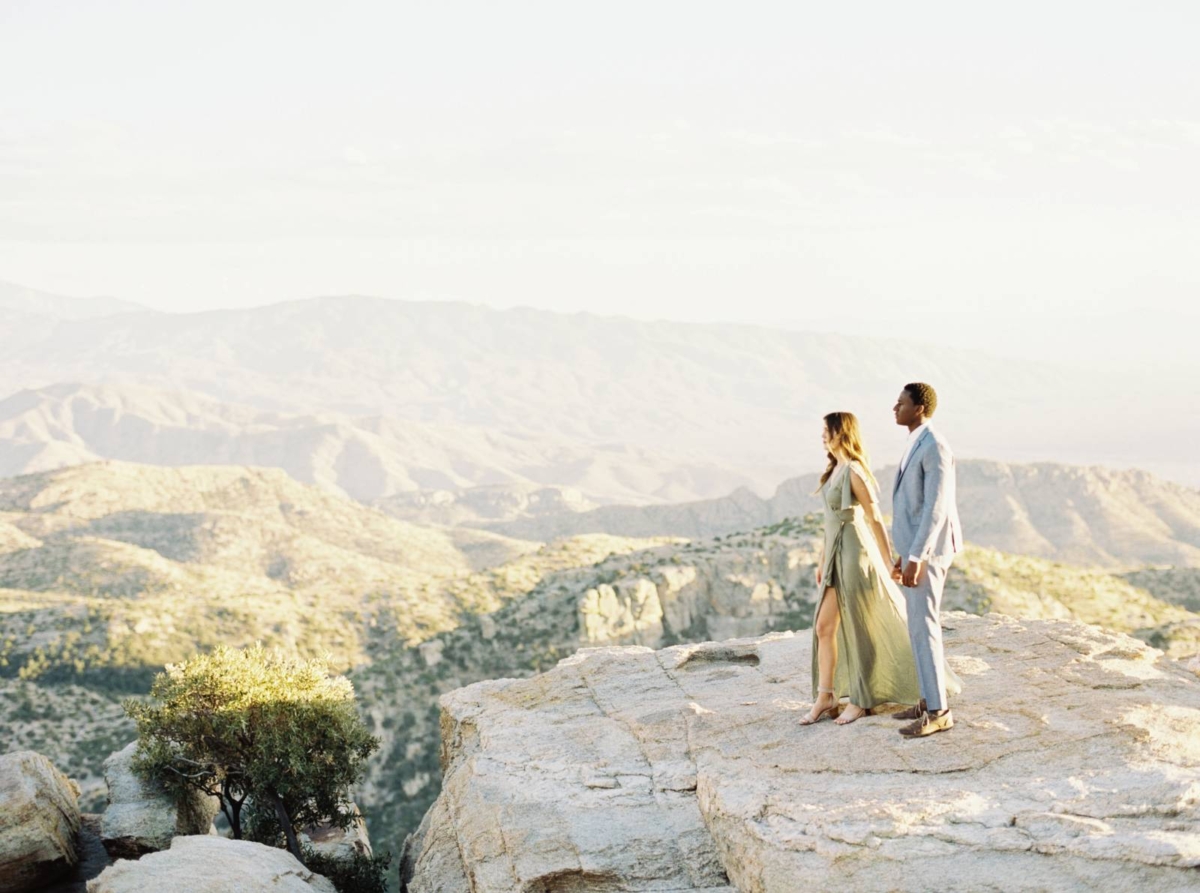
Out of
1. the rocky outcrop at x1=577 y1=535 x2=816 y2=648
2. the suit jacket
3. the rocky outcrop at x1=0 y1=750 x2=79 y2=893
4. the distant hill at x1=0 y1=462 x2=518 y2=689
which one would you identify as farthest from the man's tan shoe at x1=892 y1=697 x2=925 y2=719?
the distant hill at x1=0 y1=462 x2=518 y2=689

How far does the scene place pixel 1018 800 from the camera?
9664 millimetres

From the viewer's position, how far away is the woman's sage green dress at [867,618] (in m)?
11.7

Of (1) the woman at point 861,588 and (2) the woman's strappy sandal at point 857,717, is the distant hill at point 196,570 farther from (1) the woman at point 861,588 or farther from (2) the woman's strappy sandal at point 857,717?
(1) the woman at point 861,588

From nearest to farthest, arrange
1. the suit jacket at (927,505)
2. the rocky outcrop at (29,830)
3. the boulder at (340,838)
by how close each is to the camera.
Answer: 1. the suit jacket at (927,505)
2. the rocky outcrop at (29,830)
3. the boulder at (340,838)

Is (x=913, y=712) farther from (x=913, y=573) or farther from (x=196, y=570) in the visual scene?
(x=196, y=570)

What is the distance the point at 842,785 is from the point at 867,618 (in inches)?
81.8

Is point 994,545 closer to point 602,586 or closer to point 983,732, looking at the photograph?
point 602,586


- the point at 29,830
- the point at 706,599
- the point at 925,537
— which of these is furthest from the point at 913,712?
the point at 706,599

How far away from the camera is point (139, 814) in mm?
21047

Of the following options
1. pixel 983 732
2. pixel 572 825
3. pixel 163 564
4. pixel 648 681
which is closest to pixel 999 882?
pixel 983 732

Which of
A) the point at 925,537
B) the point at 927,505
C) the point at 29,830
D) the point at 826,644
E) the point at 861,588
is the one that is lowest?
the point at 29,830

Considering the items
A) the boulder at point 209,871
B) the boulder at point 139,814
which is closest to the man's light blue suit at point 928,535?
the boulder at point 209,871

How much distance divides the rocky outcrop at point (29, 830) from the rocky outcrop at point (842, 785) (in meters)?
7.81

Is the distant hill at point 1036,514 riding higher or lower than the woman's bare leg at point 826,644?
lower
